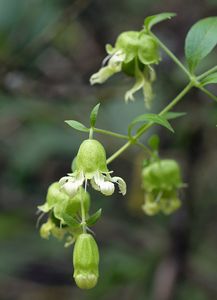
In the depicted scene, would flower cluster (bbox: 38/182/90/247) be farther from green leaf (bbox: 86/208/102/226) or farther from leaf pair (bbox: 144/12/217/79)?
leaf pair (bbox: 144/12/217/79)

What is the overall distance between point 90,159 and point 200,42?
415mm

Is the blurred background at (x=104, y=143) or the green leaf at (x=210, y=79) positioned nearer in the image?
the green leaf at (x=210, y=79)

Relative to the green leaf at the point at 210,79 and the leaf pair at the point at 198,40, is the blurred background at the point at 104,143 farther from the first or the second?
the green leaf at the point at 210,79

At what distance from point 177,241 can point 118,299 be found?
2.26ft

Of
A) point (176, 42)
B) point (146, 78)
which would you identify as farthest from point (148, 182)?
point (176, 42)

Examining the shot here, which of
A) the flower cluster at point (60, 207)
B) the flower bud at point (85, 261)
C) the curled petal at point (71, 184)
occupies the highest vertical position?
the flower cluster at point (60, 207)

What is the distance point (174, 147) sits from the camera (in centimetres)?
288

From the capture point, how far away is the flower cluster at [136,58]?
1.61m

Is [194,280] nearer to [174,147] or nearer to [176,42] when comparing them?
[174,147]

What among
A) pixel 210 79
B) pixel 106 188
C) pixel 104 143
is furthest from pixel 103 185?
pixel 104 143

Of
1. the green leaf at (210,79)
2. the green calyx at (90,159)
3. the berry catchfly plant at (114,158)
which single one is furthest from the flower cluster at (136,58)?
the green calyx at (90,159)

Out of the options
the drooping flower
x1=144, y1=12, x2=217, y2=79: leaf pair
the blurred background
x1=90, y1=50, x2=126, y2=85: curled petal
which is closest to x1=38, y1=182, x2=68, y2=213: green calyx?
the drooping flower

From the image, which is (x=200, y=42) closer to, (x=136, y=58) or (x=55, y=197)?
(x=136, y=58)

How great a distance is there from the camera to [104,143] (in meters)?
3.02
